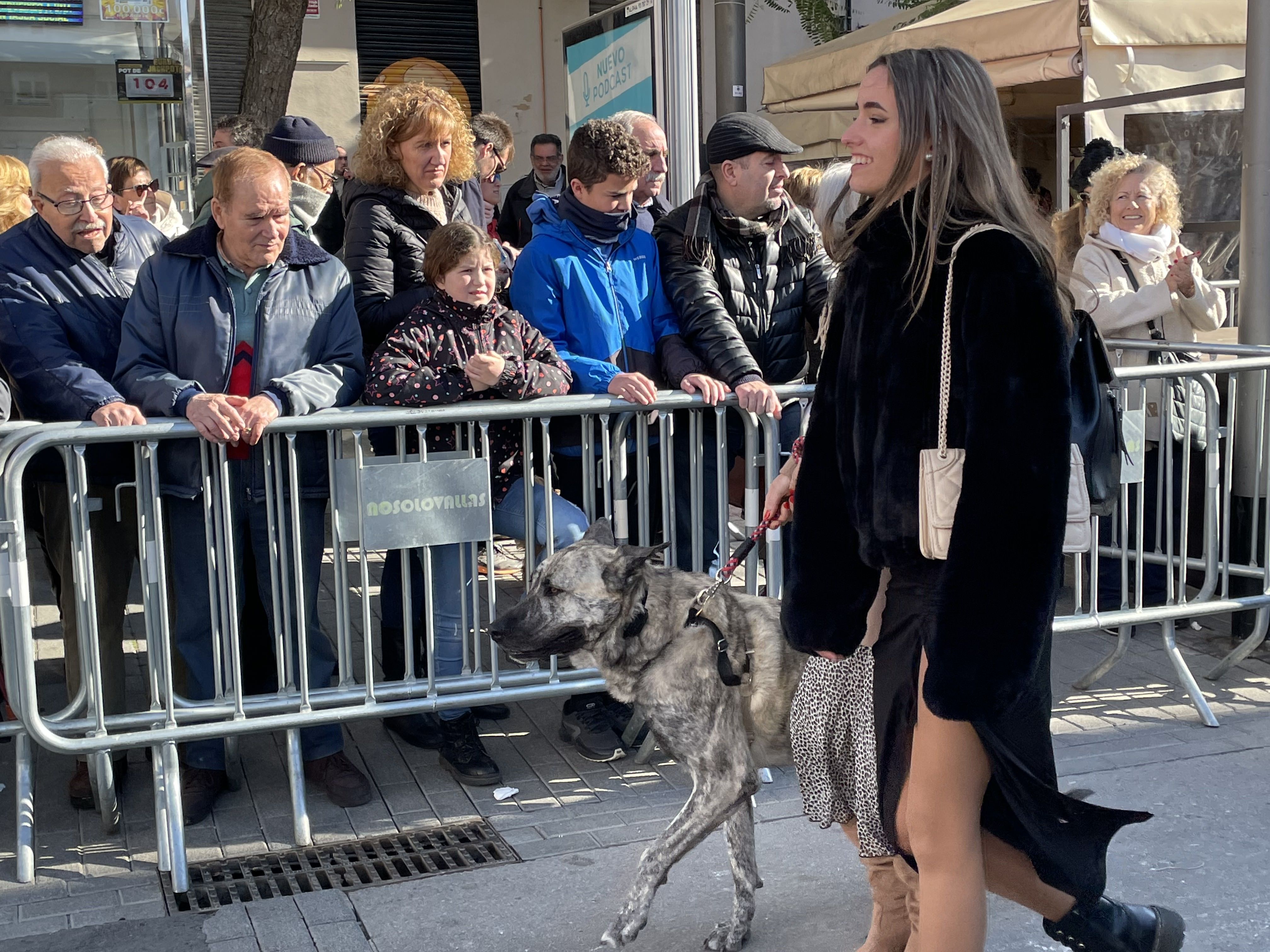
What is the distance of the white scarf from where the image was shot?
6305 mm

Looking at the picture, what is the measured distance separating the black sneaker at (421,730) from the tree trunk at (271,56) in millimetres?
5676

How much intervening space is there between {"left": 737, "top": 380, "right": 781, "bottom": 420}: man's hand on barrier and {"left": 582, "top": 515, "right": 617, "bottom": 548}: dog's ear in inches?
39.4

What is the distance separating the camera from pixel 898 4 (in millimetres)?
16750

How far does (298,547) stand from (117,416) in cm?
65

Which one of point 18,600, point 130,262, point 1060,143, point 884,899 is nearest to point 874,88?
point 884,899

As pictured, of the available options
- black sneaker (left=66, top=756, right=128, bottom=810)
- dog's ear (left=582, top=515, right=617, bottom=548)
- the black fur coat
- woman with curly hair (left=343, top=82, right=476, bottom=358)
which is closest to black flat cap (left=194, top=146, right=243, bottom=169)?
woman with curly hair (left=343, top=82, right=476, bottom=358)

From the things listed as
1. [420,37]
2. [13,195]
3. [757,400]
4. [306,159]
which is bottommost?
[757,400]

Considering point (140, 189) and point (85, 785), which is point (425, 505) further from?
point (140, 189)

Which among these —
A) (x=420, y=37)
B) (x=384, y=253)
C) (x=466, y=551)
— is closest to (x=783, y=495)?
(x=466, y=551)

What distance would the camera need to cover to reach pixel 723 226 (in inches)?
203

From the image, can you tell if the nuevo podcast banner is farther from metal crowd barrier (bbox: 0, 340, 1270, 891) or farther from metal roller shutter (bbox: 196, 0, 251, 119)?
metal roller shutter (bbox: 196, 0, 251, 119)

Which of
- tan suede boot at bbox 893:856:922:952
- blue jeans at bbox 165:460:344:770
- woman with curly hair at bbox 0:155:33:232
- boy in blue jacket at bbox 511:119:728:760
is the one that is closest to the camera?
tan suede boot at bbox 893:856:922:952

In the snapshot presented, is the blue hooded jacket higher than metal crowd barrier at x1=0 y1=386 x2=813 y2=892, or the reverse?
the blue hooded jacket

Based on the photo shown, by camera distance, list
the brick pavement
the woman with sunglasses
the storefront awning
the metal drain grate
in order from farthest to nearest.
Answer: the storefront awning → the woman with sunglasses → the metal drain grate → the brick pavement
